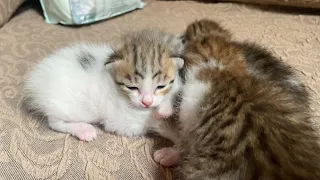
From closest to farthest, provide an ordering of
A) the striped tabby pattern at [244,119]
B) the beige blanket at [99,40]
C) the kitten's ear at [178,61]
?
the striped tabby pattern at [244,119] → the beige blanket at [99,40] → the kitten's ear at [178,61]

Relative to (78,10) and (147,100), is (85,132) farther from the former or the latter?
(78,10)

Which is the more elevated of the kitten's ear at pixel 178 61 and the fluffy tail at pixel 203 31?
the fluffy tail at pixel 203 31

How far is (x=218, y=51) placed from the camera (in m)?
→ 0.97

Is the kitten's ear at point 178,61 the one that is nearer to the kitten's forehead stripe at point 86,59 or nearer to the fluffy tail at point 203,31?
the fluffy tail at point 203,31

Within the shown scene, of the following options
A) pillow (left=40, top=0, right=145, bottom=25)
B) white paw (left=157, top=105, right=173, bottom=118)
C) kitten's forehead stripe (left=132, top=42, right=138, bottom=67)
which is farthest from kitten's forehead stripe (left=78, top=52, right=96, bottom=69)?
pillow (left=40, top=0, right=145, bottom=25)

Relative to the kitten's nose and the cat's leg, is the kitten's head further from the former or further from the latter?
the cat's leg

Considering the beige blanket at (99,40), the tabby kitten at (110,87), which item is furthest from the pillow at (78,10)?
the tabby kitten at (110,87)

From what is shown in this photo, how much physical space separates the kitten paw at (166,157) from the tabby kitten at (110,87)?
62 millimetres

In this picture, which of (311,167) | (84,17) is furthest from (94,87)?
(311,167)

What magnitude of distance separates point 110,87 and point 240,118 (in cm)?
35

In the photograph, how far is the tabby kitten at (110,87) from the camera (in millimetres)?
960

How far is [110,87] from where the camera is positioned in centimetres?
100

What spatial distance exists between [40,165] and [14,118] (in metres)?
0.17

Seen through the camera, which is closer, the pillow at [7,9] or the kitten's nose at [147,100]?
the kitten's nose at [147,100]
